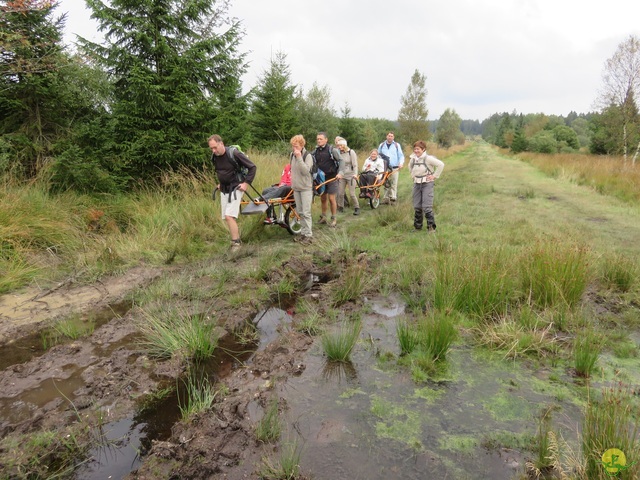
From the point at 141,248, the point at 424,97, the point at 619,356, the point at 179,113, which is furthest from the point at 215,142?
the point at 424,97

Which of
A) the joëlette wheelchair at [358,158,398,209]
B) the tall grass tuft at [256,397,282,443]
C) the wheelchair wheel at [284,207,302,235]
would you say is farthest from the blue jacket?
the tall grass tuft at [256,397,282,443]

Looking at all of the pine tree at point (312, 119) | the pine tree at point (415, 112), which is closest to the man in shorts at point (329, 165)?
the pine tree at point (312, 119)

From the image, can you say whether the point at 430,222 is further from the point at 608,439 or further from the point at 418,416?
the point at 608,439

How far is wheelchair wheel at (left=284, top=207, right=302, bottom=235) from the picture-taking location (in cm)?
719

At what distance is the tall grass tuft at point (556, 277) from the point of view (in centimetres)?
397

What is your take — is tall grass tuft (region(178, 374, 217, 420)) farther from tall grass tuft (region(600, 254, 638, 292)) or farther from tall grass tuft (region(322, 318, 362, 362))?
tall grass tuft (region(600, 254, 638, 292))

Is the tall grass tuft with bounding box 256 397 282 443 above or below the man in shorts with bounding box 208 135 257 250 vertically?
below

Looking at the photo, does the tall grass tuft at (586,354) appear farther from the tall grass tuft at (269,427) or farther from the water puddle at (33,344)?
the water puddle at (33,344)

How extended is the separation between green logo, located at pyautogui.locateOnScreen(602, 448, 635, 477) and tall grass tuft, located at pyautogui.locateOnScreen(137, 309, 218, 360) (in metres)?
2.85

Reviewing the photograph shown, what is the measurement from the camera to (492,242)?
614 cm

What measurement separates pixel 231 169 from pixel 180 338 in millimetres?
3477

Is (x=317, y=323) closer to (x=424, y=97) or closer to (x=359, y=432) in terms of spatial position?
(x=359, y=432)

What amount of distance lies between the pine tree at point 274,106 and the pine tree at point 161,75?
31.0ft

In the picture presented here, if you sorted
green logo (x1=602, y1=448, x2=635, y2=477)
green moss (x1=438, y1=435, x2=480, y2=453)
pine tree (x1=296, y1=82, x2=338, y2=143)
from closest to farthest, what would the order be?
green logo (x1=602, y1=448, x2=635, y2=477) → green moss (x1=438, y1=435, x2=480, y2=453) → pine tree (x1=296, y1=82, x2=338, y2=143)
